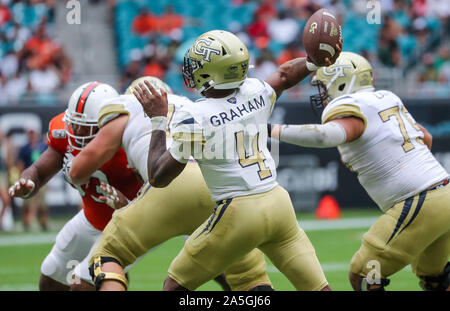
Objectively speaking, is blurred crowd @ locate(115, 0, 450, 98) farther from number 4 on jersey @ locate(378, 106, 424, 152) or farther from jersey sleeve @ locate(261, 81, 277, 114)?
jersey sleeve @ locate(261, 81, 277, 114)

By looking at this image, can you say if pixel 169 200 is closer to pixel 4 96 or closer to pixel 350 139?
pixel 350 139

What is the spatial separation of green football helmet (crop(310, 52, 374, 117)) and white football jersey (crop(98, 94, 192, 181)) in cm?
110

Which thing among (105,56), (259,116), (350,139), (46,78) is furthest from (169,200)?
(105,56)

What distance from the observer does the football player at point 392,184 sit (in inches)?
193

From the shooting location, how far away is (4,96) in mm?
13062

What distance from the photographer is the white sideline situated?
35.7 feet

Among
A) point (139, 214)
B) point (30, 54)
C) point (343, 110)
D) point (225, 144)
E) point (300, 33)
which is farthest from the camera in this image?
point (300, 33)

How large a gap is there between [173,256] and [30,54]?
6984mm

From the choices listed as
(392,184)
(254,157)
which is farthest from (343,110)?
(254,157)

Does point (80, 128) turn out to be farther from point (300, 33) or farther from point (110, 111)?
point (300, 33)

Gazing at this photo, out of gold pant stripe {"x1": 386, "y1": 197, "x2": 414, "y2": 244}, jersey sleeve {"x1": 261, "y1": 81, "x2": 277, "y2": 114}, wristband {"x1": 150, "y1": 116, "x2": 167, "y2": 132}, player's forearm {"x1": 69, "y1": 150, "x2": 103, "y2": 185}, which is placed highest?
jersey sleeve {"x1": 261, "y1": 81, "x2": 277, "y2": 114}

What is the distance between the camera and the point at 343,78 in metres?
5.32

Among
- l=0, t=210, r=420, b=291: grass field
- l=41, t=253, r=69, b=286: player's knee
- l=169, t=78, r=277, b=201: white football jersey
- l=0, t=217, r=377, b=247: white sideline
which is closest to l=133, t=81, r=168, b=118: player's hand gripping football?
l=169, t=78, r=277, b=201: white football jersey

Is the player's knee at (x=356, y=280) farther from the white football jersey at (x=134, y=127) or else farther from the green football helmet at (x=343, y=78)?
the white football jersey at (x=134, y=127)
